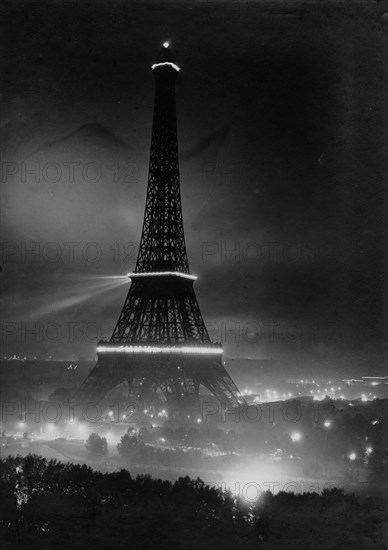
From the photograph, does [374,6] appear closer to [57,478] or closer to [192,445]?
[57,478]

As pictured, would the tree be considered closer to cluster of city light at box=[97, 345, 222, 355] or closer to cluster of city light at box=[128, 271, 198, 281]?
cluster of city light at box=[97, 345, 222, 355]

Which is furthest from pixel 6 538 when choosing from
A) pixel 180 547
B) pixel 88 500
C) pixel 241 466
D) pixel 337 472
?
pixel 337 472

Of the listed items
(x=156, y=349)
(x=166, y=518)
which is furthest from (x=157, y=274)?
(x=166, y=518)

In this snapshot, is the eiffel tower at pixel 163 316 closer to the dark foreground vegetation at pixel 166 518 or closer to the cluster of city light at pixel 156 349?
the cluster of city light at pixel 156 349

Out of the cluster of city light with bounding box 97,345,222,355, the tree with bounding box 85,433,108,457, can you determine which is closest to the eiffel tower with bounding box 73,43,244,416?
the cluster of city light with bounding box 97,345,222,355

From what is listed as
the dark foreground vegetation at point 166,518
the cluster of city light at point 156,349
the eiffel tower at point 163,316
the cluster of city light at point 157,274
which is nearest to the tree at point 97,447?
the eiffel tower at point 163,316

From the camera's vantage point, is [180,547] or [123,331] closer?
[180,547]
